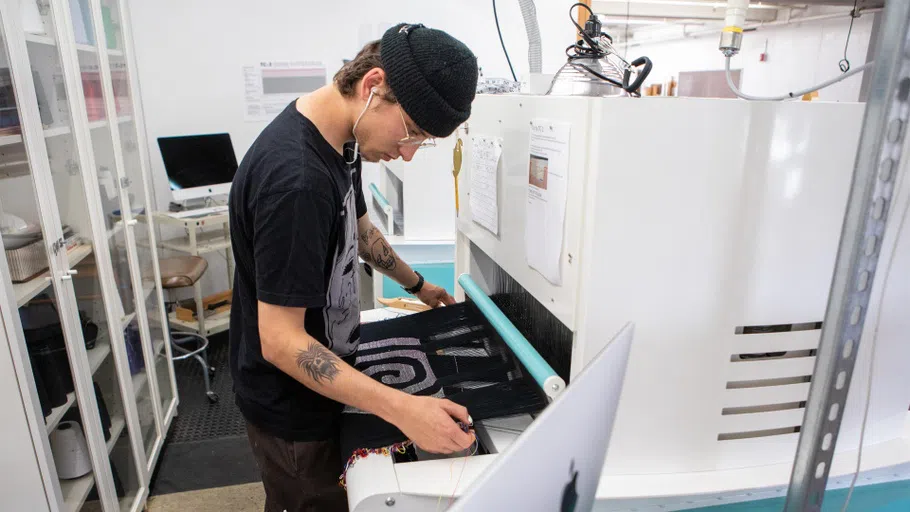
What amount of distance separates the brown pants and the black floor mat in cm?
119

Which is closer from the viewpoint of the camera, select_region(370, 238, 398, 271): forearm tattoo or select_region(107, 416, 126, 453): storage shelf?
select_region(370, 238, 398, 271): forearm tattoo

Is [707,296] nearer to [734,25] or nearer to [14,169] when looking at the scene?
[734,25]

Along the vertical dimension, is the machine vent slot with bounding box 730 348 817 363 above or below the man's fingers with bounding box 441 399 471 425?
above

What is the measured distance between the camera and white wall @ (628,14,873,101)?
4.12 metres

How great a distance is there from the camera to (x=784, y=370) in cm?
83

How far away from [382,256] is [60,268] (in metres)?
0.93

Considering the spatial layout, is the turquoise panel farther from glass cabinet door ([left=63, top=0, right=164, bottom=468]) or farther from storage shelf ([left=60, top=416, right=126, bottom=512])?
glass cabinet door ([left=63, top=0, right=164, bottom=468])

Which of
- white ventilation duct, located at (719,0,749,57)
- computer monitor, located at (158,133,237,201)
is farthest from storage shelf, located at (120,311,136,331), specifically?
white ventilation duct, located at (719,0,749,57)

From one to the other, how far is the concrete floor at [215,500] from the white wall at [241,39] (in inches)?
78.0

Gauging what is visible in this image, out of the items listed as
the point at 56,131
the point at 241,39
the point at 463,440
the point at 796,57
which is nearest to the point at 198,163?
the point at 241,39

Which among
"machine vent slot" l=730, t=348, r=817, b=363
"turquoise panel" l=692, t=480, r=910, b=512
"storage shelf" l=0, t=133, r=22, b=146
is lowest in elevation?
"turquoise panel" l=692, t=480, r=910, b=512

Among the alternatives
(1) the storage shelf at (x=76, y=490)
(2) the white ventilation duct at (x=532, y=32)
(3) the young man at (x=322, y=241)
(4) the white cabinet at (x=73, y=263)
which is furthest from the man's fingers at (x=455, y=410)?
(1) the storage shelf at (x=76, y=490)

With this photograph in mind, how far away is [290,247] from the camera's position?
0.85 meters

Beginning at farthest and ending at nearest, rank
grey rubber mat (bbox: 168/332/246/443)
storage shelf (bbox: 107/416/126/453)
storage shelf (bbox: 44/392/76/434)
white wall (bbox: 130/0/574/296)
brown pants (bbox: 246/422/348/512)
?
white wall (bbox: 130/0/574/296) → grey rubber mat (bbox: 168/332/246/443) → storage shelf (bbox: 107/416/126/453) → storage shelf (bbox: 44/392/76/434) → brown pants (bbox: 246/422/348/512)
